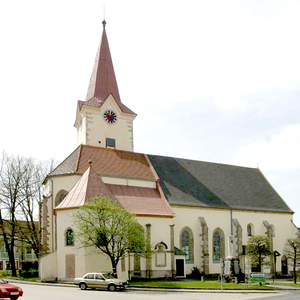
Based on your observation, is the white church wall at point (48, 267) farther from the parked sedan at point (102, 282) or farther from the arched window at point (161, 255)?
the arched window at point (161, 255)

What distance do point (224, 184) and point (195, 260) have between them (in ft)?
35.5

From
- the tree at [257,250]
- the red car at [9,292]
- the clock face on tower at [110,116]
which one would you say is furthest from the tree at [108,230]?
the clock face on tower at [110,116]

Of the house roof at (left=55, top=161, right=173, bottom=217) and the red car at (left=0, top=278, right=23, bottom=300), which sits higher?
the house roof at (left=55, top=161, right=173, bottom=217)

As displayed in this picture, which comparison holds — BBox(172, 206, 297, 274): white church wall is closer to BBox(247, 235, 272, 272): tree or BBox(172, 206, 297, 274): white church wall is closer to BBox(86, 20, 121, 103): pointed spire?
BBox(247, 235, 272, 272): tree

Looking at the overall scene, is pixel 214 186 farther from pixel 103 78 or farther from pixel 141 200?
pixel 103 78

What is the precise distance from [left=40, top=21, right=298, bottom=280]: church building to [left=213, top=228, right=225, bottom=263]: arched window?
105mm

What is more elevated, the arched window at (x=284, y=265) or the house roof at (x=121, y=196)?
the house roof at (x=121, y=196)

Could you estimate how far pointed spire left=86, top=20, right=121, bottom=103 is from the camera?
50.6 metres

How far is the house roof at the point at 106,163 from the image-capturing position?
43197mm

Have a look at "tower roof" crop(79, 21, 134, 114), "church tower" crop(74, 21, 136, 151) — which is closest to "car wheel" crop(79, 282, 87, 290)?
"church tower" crop(74, 21, 136, 151)

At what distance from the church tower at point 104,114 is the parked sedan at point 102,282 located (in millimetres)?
19240

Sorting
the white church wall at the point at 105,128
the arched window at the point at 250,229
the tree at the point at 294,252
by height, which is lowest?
the tree at the point at 294,252

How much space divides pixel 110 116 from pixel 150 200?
11.3 meters

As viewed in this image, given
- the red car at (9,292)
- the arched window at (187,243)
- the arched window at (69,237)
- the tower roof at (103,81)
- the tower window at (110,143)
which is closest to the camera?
the red car at (9,292)
